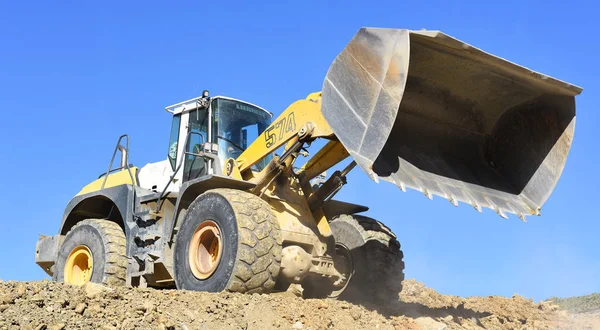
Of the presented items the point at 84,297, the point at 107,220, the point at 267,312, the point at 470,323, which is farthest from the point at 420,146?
the point at 107,220

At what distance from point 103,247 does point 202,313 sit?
3.37 m

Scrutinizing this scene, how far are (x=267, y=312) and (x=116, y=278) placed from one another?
10.5ft

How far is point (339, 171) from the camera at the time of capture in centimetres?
814

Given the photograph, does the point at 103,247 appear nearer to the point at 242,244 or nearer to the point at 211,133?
the point at 211,133

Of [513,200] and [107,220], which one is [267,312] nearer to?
[513,200]

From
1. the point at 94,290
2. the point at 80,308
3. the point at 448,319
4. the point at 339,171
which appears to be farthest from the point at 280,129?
the point at 80,308

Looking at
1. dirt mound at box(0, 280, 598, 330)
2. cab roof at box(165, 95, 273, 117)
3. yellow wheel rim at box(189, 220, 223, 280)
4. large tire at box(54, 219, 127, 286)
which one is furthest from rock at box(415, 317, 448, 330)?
large tire at box(54, 219, 127, 286)

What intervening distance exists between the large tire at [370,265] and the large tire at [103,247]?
2.82 m

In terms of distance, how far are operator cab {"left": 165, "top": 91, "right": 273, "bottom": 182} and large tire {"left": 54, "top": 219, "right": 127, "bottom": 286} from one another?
1159mm

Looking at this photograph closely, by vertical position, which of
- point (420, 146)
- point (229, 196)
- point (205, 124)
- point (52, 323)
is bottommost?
point (52, 323)

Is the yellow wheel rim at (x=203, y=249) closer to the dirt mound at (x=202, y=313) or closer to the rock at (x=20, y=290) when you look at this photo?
the dirt mound at (x=202, y=313)

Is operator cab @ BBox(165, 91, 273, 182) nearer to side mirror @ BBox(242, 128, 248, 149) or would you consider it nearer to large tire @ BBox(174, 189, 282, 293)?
side mirror @ BBox(242, 128, 248, 149)

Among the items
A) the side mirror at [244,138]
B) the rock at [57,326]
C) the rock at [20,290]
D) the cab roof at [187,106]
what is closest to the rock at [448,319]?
the side mirror at [244,138]

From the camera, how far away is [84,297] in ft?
18.7
